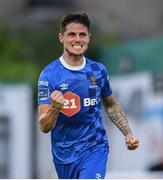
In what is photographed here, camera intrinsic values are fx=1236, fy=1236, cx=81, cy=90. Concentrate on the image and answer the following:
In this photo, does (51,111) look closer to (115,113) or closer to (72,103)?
(72,103)

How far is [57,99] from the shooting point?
10859mm

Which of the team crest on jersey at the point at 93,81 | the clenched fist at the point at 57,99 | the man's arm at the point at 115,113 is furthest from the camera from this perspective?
the man's arm at the point at 115,113

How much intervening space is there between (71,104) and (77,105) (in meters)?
0.07

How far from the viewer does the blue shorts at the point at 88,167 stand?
11.6 meters

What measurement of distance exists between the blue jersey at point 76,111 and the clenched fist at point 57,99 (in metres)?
0.56

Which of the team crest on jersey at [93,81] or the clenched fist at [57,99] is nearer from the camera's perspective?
the clenched fist at [57,99]

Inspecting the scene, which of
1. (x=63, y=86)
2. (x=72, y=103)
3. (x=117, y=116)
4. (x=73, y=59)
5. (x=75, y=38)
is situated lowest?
(x=117, y=116)

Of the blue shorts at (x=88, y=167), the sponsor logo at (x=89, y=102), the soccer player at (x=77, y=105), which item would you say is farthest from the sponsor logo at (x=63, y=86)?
the blue shorts at (x=88, y=167)

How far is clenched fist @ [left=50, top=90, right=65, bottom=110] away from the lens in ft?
35.6

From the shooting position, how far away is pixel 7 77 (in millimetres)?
28844

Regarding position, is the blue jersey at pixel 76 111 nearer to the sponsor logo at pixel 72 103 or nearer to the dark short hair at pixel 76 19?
the sponsor logo at pixel 72 103

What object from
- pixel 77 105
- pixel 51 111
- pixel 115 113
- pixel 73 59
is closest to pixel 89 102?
pixel 77 105

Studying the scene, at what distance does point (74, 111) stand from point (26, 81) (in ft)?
56.5

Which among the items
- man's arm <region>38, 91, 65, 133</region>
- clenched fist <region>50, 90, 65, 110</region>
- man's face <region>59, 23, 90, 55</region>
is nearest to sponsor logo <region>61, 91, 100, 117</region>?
man's arm <region>38, 91, 65, 133</region>
